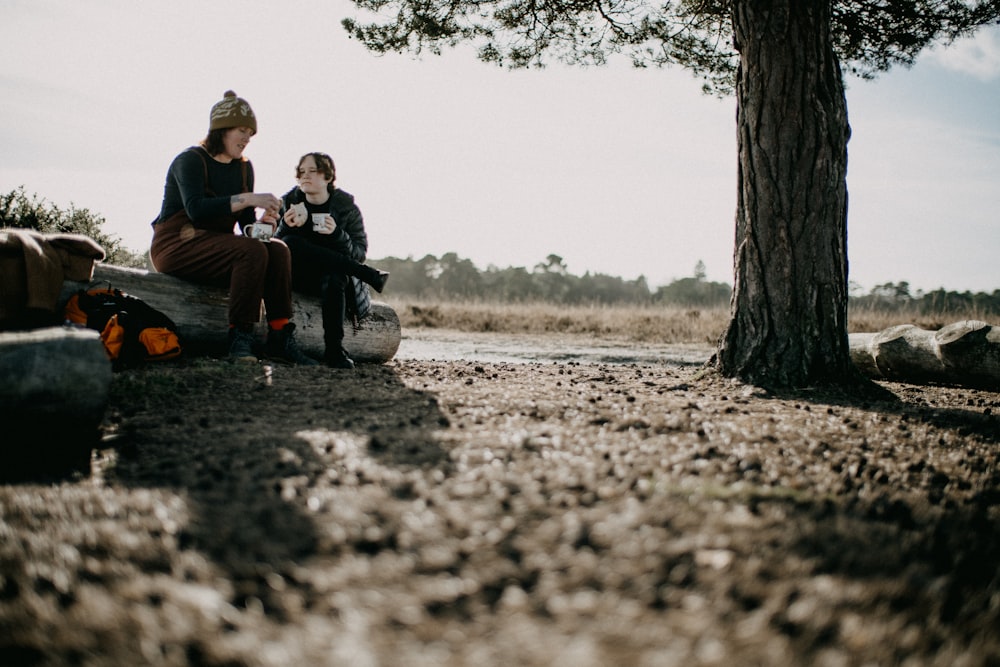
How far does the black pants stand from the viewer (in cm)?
476

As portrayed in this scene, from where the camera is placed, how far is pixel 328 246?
4.94 meters

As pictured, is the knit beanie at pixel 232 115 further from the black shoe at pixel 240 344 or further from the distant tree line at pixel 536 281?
the distant tree line at pixel 536 281

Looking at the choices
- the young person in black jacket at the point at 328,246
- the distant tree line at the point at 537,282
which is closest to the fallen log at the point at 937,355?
the young person in black jacket at the point at 328,246

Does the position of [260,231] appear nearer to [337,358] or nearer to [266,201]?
[266,201]

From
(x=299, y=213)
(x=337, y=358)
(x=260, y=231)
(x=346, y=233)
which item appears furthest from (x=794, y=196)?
(x=260, y=231)

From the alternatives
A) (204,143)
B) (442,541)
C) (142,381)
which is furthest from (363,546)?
(204,143)

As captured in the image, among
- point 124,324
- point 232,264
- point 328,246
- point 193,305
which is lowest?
point 124,324

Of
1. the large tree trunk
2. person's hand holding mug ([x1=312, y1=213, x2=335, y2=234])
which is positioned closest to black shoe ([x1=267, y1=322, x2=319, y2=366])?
person's hand holding mug ([x1=312, y1=213, x2=335, y2=234])

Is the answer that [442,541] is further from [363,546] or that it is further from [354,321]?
[354,321]

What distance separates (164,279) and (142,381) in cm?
130

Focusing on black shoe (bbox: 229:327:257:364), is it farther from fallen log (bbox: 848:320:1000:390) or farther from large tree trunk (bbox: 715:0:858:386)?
fallen log (bbox: 848:320:1000:390)

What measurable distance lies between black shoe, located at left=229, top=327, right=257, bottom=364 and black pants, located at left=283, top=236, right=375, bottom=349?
0.63m

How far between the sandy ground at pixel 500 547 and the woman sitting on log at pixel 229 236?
1.52 meters

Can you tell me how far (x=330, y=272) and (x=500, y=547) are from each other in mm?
3711
